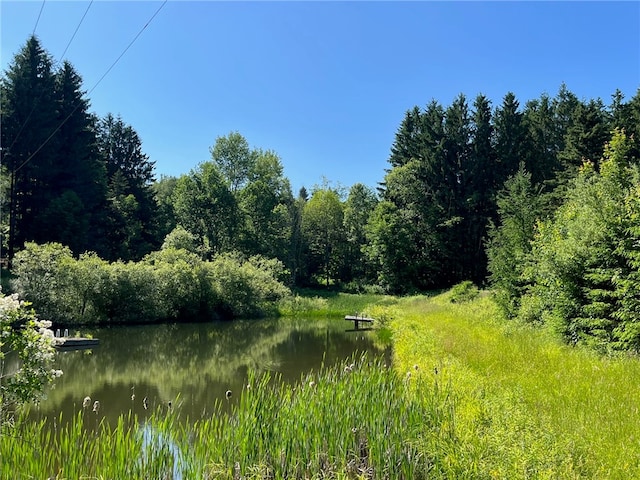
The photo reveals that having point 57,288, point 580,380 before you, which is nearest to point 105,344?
point 57,288

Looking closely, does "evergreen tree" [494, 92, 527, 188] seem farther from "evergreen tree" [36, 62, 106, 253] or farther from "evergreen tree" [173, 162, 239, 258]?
"evergreen tree" [36, 62, 106, 253]

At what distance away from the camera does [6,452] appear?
171 inches

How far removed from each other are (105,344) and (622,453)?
19354 millimetres

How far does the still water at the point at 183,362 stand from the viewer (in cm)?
1056

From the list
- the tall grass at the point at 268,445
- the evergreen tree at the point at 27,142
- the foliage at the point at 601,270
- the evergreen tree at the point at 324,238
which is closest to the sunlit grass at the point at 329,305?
the evergreen tree at the point at 324,238

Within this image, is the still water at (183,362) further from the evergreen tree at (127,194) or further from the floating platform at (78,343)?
the evergreen tree at (127,194)

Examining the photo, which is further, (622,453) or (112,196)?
(112,196)

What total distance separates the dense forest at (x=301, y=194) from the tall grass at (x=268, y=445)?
1494 cm

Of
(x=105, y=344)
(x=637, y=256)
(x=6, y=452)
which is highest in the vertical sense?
(x=637, y=256)

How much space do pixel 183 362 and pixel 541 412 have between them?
13364 mm

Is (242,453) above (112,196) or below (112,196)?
below

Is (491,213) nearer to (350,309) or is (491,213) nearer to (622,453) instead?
(350,309)

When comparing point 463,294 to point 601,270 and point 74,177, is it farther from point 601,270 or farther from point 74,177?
point 74,177

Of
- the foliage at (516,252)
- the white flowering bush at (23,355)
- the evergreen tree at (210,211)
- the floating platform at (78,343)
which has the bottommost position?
the floating platform at (78,343)
